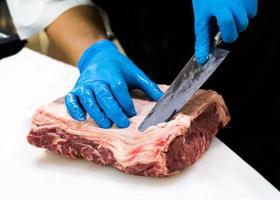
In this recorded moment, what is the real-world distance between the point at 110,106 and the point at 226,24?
359mm

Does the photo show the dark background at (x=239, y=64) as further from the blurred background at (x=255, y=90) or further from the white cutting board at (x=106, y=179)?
the white cutting board at (x=106, y=179)

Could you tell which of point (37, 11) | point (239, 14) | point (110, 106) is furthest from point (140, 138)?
point (37, 11)

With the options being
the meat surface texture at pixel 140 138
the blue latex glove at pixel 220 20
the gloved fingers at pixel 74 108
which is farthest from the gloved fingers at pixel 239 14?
the gloved fingers at pixel 74 108

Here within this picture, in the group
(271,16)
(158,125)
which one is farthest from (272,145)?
(158,125)

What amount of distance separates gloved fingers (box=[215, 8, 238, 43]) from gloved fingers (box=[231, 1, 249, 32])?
2 centimetres

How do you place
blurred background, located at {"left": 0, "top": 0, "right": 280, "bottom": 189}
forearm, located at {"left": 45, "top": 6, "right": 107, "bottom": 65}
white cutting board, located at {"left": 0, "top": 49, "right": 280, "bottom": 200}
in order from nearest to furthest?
1. white cutting board, located at {"left": 0, "top": 49, "right": 280, "bottom": 200}
2. blurred background, located at {"left": 0, "top": 0, "right": 280, "bottom": 189}
3. forearm, located at {"left": 45, "top": 6, "right": 107, "bottom": 65}

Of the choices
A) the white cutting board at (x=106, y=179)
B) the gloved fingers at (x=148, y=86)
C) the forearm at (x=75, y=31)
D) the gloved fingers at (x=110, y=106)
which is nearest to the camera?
the white cutting board at (x=106, y=179)

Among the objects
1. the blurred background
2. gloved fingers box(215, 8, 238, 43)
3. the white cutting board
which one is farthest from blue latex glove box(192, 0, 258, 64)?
the blurred background

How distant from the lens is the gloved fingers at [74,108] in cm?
127

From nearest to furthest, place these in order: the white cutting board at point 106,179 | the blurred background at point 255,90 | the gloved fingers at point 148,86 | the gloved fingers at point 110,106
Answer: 1. the white cutting board at point 106,179
2. the gloved fingers at point 110,106
3. the gloved fingers at point 148,86
4. the blurred background at point 255,90

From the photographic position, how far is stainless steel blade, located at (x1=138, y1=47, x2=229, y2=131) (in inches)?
47.1

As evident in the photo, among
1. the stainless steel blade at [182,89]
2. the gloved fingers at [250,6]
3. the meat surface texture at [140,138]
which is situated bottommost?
the meat surface texture at [140,138]

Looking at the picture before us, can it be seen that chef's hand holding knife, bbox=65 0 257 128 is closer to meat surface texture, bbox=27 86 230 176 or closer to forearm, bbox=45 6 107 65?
meat surface texture, bbox=27 86 230 176

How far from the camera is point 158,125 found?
Result: 120 centimetres
